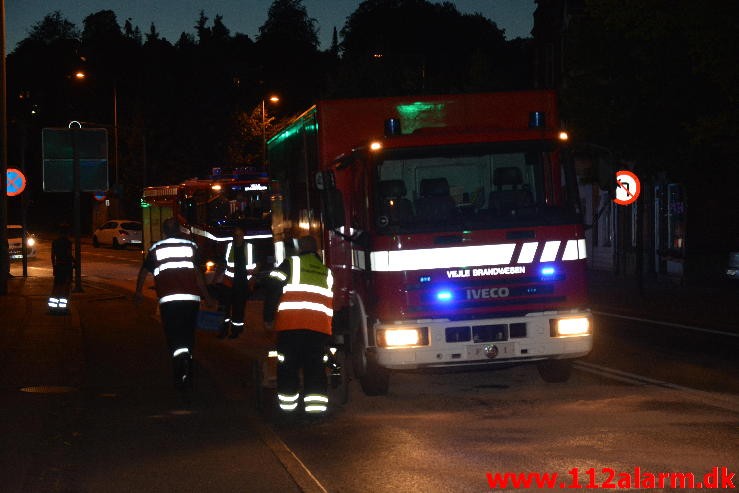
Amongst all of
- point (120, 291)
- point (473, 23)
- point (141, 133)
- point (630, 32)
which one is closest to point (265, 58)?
point (473, 23)

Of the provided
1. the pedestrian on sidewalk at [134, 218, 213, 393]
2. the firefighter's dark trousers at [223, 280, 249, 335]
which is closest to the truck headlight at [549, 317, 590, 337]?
the pedestrian on sidewalk at [134, 218, 213, 393]

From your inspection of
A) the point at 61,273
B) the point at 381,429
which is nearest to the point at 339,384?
the point at 381,429

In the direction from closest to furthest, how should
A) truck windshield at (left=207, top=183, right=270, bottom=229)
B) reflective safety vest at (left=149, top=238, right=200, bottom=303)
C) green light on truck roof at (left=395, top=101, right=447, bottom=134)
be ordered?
1. reflective safety vest at (left=149, top=238, right=200, bottom=303)
2. green light on truck roof at (left=395, top=101, right=447, bottom=134)
3. truck windshield at (left=207, top=183, right=270, bottom=229)

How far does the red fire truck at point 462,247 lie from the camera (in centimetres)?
1214

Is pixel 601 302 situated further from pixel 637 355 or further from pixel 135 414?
pixel 135 414

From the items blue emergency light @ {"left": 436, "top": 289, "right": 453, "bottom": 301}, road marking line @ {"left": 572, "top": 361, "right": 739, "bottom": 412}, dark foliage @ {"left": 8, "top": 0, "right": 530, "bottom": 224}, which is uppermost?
dark foliage @ {"left": 8, "top": 0, "right": 530, "bottom": 224}

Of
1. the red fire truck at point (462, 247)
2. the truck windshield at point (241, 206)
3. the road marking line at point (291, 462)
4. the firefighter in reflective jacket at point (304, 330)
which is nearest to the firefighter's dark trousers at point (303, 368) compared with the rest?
the firefighter in reflective jacket at point (304, 330)

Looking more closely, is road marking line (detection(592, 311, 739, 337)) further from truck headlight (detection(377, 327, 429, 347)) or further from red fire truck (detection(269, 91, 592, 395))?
truck headlight (detection(377, 327, 429, 347))

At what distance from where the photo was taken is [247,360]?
16641mm

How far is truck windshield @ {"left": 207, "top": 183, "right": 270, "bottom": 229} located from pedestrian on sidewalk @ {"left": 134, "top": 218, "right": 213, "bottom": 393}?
53.1 ft

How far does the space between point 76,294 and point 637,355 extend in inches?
738

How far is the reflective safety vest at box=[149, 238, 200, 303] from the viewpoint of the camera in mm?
12852

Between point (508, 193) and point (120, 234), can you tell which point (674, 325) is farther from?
point (120, 234)

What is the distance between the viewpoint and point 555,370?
43.8ft
